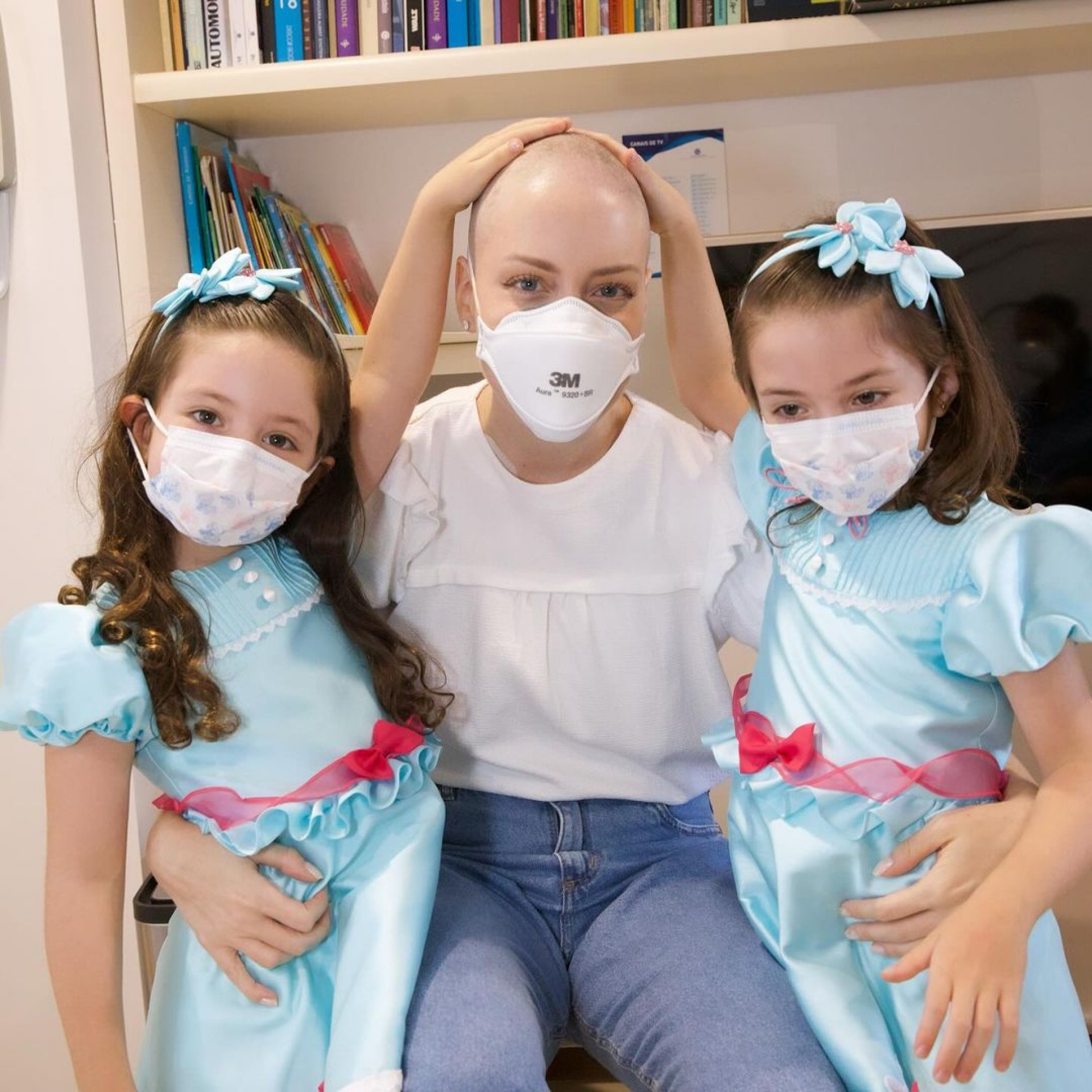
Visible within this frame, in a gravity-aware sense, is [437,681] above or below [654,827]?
above

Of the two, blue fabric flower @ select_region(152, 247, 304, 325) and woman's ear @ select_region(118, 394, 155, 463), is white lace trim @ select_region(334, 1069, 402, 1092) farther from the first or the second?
blue fabric flower @ select_region(152, 247, 304, 325)

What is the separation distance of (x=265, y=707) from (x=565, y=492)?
0.40 metres

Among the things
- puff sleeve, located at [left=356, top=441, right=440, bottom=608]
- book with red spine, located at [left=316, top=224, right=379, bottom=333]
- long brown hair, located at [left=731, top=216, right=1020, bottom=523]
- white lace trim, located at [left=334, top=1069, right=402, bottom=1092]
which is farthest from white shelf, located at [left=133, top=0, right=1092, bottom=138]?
white lace trim, located at [left=334, top=1069, right=402, bottom=1092]

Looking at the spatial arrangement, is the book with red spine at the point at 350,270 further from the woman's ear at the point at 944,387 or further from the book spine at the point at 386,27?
the woman's ear at the point at 944,387

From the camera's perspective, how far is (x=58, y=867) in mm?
1042

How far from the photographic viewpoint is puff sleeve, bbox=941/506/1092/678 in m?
0.94

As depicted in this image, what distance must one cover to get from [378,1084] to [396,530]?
1.90 ft

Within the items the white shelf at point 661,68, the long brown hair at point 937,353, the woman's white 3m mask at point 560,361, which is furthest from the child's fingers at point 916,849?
the white shelf at point 661,68

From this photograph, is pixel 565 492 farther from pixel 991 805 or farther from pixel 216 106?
pixel 216 106

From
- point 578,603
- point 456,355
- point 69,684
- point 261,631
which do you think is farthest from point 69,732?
point 456,355

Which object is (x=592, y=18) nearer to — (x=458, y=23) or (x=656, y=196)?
(x=458, y=23)

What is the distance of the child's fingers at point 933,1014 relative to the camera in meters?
0.87

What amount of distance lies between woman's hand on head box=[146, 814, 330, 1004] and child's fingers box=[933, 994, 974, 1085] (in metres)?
0.54

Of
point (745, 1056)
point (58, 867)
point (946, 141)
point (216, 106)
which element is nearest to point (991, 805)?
point (745, 1056)
